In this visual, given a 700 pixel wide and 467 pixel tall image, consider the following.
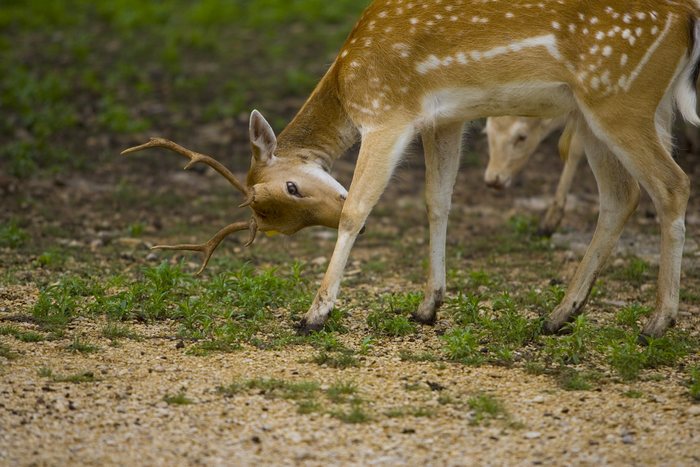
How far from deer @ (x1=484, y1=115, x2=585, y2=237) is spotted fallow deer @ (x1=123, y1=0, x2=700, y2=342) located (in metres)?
2.47

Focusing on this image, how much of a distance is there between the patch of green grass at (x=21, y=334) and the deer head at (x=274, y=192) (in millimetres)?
971

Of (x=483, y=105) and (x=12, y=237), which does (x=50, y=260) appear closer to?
(x=12, y=237)

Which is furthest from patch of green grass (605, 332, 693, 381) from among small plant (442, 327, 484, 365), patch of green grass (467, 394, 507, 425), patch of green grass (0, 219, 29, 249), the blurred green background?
the blurred green background

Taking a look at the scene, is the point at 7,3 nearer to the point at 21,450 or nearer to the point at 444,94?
the point at 444,94

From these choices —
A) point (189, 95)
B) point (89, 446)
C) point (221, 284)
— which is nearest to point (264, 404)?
point (89, 446)

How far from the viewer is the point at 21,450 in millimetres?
4805

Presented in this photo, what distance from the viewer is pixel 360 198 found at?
649 cm

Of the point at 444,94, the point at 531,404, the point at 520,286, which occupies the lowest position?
the point at 520,286

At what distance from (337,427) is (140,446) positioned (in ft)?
2.91

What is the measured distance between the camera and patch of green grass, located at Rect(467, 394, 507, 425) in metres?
5.23

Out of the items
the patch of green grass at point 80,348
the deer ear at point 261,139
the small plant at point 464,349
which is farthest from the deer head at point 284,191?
the patch of green grass at point 80,348

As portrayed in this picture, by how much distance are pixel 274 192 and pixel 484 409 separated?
2.06 metres

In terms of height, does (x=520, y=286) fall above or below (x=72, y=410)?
below

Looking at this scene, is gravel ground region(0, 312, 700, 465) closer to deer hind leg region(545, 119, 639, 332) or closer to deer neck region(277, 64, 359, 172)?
deer hind leg region(545, 119, 639, 332)
